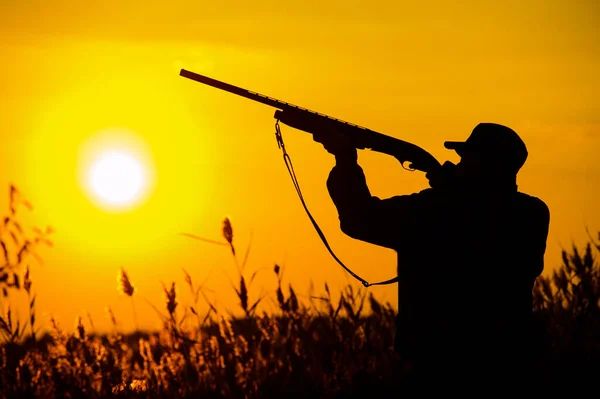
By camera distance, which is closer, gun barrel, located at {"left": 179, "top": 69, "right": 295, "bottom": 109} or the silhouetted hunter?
the silhouetted hunter

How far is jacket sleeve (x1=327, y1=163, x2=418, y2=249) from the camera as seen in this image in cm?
548

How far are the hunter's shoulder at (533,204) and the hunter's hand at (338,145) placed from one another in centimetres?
108

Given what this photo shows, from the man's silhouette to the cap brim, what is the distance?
5 centimetres

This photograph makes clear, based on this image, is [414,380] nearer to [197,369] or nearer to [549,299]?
[197,369]

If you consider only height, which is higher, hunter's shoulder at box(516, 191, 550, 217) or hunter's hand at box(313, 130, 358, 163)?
hunter's hand at box(313, 130, 358, 163)

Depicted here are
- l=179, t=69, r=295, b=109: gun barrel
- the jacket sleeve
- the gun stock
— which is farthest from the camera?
l=179, t=69, r=295, b=109: gun barrel

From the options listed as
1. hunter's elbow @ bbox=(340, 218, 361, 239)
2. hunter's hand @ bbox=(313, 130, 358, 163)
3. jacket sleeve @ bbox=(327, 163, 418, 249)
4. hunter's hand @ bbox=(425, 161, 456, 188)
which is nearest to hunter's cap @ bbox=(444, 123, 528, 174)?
hunter's hand @ bbox=(425, 161, 456, 188)

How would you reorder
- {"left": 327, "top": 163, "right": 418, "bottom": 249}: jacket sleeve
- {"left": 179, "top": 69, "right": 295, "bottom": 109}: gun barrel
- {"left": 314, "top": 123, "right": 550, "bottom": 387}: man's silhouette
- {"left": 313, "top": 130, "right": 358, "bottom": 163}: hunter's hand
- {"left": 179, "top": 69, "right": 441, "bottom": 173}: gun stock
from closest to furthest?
{"left": 314, "top": 123, "right": 550, "bottom": 387}: man's silhouette < {"left": 327, "top": 163, "right": 418, "bottom": 249}: jacket sleeve < {"left": 313, "top": 130, "right": 358, "bottom": 163}: hunter's hand < {"left": 179, "top": 69, "right": 441, "bottom": 173}: gun stock < {"left": 179, "top": 69, "right": 295, "bottom": 109}: gun barrel

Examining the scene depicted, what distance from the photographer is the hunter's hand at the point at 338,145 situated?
612cm

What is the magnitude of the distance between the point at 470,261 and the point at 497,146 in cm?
64

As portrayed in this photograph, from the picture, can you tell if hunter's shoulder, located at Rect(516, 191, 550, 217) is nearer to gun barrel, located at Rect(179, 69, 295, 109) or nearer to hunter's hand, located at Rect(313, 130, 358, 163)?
hunter's hand, located at Rect(313, 130, 358, 163)

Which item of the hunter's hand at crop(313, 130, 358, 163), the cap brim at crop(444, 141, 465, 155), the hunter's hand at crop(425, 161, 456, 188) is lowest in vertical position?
the hunter's hand at crop(425, 161, 456, 188)

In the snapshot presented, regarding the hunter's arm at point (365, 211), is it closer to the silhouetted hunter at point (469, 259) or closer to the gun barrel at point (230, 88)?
the silhouetted hunter at point (469, 259)

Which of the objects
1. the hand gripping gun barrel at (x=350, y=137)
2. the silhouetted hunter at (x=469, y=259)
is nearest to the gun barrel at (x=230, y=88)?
Result: the hand gripping gun barrel at (x=350, y=137)
